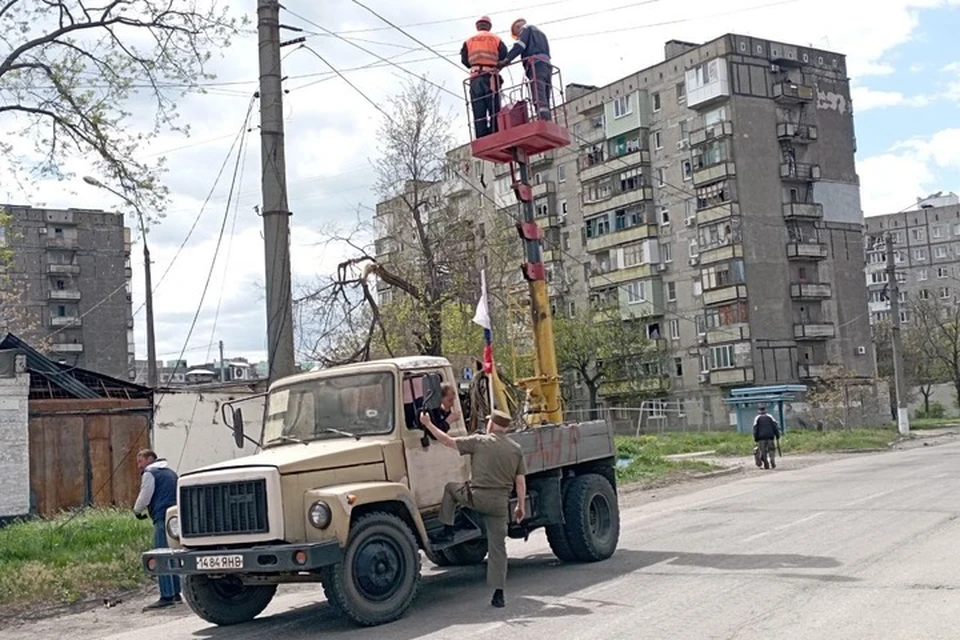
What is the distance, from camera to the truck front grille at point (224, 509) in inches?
364

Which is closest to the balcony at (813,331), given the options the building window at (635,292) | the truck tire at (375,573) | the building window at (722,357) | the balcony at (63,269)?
the building window at (722,357)

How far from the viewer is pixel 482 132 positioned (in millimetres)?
15102

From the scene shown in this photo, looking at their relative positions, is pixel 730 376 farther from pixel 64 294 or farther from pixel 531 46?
pixel 64 294

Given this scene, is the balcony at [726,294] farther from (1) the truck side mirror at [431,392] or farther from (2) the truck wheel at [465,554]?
(1) the truck side mirror at [431,392]

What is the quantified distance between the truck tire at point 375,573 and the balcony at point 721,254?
57.1 meters

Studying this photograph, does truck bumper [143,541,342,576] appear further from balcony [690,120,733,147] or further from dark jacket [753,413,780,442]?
balcony [690,120,733,147]

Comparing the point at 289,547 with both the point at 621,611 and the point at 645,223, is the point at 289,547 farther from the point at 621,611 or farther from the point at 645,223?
the point at 645,223

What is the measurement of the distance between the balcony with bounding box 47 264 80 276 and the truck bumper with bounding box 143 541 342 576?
82604mm

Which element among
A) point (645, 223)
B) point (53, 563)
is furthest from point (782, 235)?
point (53, 563)

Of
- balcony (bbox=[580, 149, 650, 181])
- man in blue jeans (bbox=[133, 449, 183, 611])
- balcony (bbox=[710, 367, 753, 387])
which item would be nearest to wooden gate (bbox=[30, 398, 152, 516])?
man in blue jeans (bbox=[133, 449, 183, 611])

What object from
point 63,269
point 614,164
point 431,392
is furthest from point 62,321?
point 431,392

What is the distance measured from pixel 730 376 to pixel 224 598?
187 feet

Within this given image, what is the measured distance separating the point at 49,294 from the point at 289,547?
84.1 m

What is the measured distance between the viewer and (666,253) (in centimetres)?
6994
